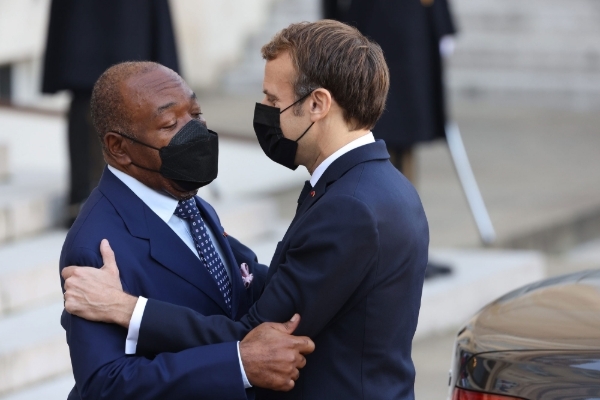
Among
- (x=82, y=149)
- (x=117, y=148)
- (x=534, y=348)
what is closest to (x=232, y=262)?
(x=117, y=148)

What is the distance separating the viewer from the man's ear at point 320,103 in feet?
7.54

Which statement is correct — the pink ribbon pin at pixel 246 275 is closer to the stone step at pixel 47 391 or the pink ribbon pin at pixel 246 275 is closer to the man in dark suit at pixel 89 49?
the stone step at pixel 47 391

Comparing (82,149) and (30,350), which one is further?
(82,149)

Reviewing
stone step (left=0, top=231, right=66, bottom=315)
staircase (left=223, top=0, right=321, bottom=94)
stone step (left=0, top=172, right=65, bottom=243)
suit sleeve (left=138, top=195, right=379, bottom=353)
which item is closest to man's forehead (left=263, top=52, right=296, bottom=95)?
suit sleeve (left=138, top=195, right=379, bottom=353)

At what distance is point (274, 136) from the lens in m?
2.45

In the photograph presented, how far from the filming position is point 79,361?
2.25 meters

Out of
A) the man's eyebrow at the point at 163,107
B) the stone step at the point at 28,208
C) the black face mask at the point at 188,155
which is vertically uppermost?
the man's eyebrow at the point at 163,107

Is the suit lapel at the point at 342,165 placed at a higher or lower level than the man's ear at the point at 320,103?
lower

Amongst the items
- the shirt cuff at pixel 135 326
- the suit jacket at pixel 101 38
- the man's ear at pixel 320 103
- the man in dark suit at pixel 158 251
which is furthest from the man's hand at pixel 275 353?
the suit jacket at pixel 101 38

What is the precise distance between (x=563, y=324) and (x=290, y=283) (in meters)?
0.91

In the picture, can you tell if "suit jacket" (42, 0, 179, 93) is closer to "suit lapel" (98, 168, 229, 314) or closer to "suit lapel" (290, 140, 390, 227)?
"suit lapel" (98, 168, 229, 314)

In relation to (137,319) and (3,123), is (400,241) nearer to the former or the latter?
(137,319)

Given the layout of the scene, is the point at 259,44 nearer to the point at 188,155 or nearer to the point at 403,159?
the point at 403,159

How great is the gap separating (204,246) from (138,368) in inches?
16.3
